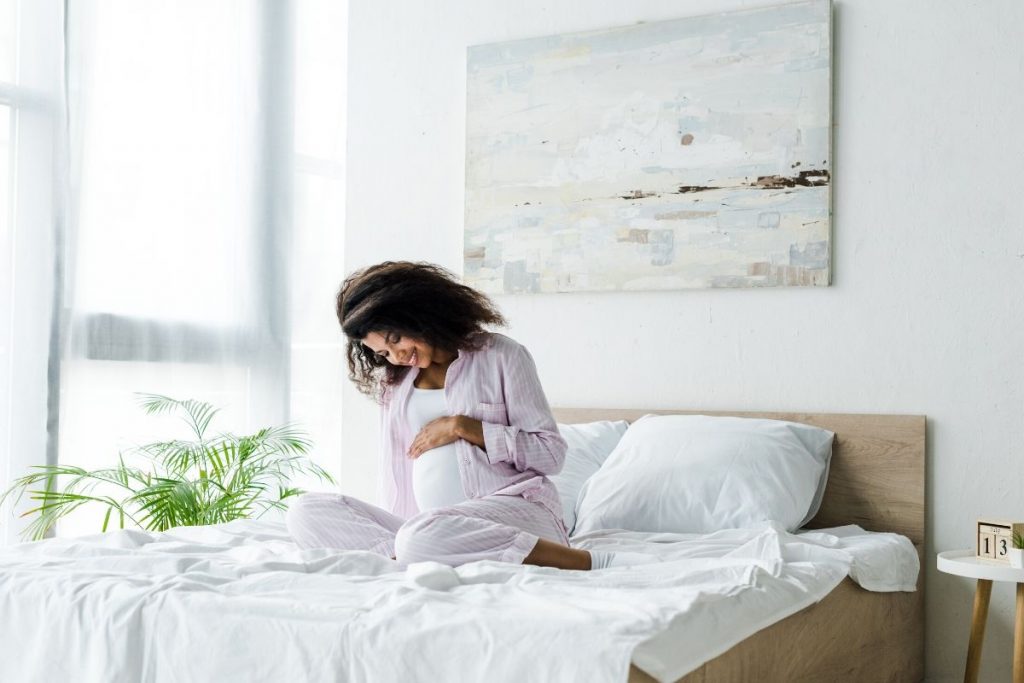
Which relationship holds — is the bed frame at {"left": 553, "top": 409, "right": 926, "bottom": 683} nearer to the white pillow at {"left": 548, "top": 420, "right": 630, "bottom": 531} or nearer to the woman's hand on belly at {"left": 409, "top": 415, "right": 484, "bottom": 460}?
the white pillow at {"left": 548, "top": 420, "right": 630, "bottom": 531}

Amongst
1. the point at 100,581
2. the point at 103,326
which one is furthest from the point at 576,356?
the point at 100,581

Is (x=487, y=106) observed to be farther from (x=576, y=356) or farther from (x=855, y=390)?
(x=855, y=390)

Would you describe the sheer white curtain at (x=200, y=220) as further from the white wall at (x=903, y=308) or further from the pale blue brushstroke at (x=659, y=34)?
the white wall at (x=903, y=308)

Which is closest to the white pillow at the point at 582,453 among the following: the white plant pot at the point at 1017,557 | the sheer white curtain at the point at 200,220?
the white plant pot at the point at 1017,557

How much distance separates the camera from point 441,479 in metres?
2.40

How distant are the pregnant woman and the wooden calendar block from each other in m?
0.88

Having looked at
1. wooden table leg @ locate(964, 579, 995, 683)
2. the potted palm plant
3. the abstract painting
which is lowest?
wooden table leg @ locate(964, 579, 995, 683)

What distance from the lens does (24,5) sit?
11.0ft

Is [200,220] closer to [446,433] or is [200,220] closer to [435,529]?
[446,433]

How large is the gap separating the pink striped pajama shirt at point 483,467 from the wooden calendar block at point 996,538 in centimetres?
95

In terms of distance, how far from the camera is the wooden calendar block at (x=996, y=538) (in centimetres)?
237

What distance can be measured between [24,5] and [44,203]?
2.00ft

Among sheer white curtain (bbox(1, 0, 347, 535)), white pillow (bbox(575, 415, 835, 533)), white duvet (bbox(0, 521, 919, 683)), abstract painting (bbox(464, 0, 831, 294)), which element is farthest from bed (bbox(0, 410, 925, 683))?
sheer white curtain (bbox(1, 0, 347, 535))

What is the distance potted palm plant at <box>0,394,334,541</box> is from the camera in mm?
3221
